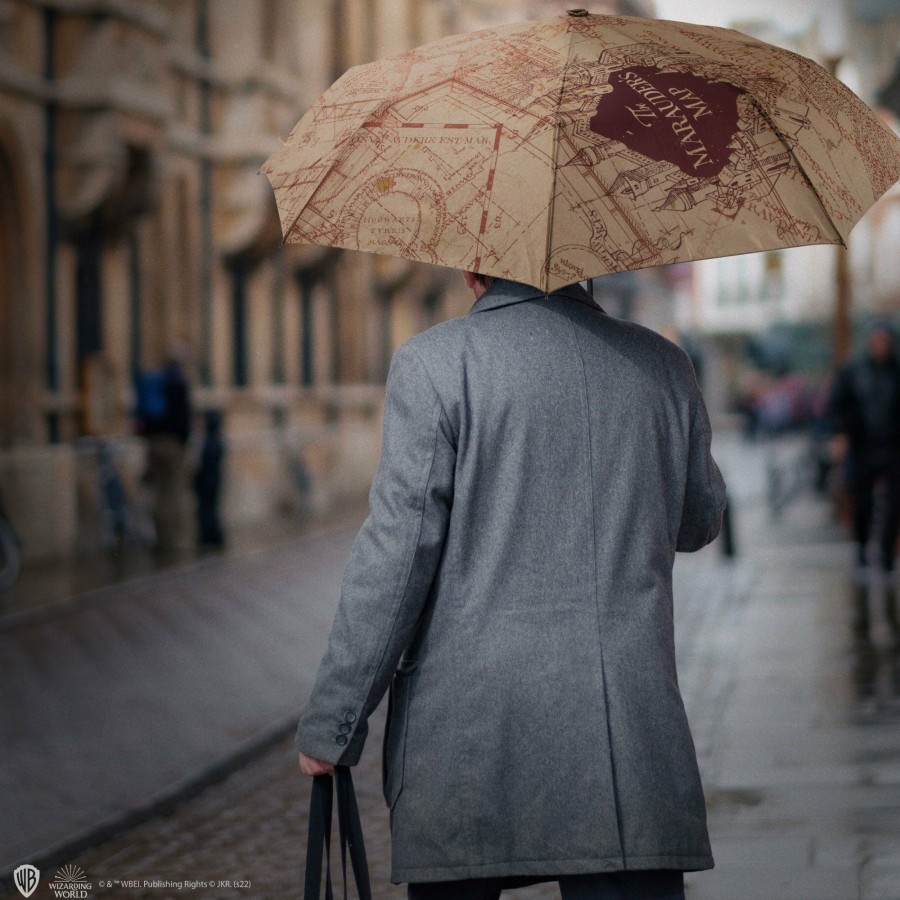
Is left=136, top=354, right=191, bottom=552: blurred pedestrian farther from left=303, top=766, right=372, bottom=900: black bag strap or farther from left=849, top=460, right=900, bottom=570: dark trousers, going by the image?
left=303, top=766, right=372, bottom=900: black bag strap

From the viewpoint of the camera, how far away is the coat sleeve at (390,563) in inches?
105

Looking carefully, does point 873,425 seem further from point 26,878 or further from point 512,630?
point 512,630

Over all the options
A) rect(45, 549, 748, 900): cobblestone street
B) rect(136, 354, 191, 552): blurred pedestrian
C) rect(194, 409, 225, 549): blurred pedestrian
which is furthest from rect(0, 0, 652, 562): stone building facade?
rect(45, 549, 748, 900): cobblestone street

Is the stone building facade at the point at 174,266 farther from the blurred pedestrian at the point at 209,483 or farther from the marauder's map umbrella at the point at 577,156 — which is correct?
the marauder's map umbrella at the point at 577,156

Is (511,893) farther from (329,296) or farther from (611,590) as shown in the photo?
(329,296)

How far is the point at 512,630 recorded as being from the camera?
2.66 meters

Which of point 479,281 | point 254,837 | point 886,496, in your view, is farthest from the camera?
point 886,496

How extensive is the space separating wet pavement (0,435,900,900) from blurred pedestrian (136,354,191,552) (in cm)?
293

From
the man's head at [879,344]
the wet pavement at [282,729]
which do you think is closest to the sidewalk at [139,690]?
the wet pavement at [282,729]

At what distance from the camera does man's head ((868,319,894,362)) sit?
11.3 m

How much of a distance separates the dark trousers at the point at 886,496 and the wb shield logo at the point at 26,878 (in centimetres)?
764

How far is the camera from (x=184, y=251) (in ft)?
63.2

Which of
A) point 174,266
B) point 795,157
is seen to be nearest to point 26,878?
point 795,157
